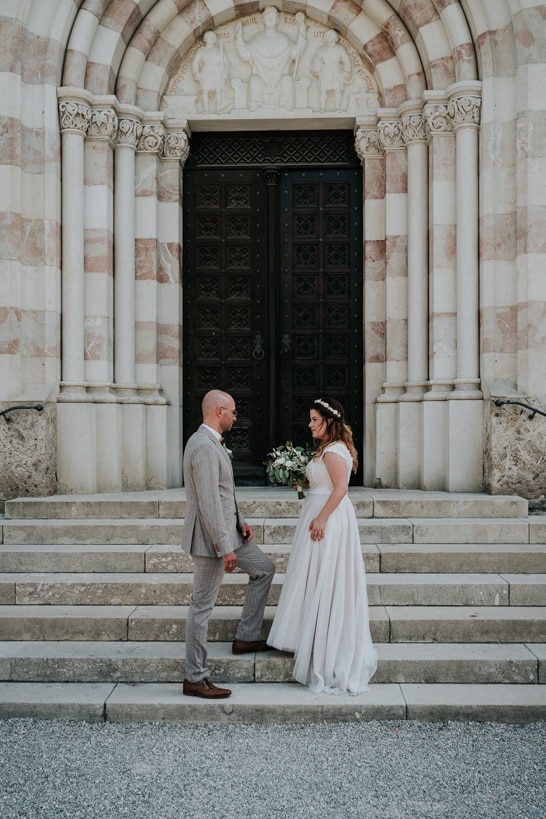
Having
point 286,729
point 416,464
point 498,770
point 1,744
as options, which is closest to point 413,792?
point 498,770

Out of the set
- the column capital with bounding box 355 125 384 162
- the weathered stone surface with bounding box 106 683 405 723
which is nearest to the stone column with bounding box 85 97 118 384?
the column capital with bounding box 355 125 384 162

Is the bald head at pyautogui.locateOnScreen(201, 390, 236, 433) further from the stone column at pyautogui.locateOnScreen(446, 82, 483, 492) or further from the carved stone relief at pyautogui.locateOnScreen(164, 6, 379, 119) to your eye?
the carved stone relief at pyautogui.locateOnScreen(164, 6, 379, 119)

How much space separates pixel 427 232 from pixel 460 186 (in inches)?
25.1

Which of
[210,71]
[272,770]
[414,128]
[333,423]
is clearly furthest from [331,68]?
[272,770]

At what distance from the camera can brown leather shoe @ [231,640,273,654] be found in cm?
556

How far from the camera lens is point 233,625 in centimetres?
590

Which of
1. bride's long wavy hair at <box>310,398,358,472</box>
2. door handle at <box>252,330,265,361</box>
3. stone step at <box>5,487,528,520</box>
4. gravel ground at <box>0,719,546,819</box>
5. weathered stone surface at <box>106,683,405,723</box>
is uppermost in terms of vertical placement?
door handle at <box>252,330,265,361</box>

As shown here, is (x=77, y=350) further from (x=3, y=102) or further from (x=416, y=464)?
(x=416, y=464)

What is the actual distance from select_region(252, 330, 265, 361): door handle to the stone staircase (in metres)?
2.31

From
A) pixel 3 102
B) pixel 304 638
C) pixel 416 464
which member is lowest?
pixel 304 638

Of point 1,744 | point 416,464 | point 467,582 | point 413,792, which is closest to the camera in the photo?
point 413,792

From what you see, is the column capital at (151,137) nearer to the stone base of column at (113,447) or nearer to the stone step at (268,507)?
the stone base of column at (113,447)

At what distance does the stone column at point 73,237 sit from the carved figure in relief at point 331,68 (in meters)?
2.66

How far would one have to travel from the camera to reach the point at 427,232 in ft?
29.1
